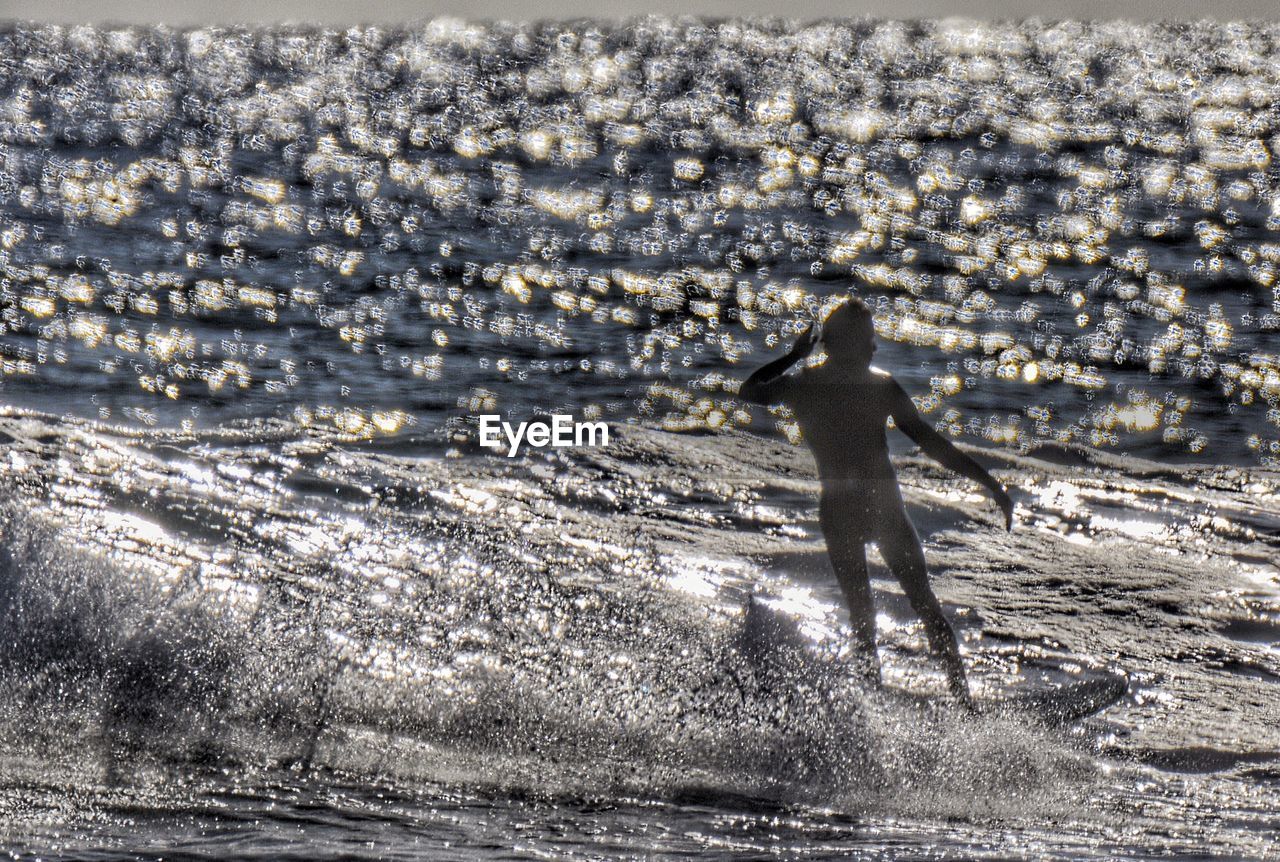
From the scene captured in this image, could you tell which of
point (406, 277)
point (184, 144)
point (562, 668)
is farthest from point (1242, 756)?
point (184, 144)

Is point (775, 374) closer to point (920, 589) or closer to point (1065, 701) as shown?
point (920, 589)

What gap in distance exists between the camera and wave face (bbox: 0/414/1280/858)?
5.25 m

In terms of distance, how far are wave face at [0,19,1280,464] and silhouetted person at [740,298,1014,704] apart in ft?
Result: 31.6

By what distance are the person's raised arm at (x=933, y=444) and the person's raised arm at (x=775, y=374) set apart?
489 millimetres

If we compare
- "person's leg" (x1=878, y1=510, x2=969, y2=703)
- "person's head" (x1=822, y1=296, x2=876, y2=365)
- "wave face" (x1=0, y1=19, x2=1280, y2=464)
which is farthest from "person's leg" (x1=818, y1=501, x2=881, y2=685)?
"wave face" (x1=0, y1=19, x2=1280, y2=464)

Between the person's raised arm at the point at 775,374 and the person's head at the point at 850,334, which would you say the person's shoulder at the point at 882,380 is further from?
the person's raised arm at the point at 775,374

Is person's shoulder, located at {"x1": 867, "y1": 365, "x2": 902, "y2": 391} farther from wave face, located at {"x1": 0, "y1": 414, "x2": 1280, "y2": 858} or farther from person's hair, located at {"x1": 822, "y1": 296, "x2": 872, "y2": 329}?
wave face, located at {"x1": 0, "y1": 414, "x2": 1280, "y2": 858}

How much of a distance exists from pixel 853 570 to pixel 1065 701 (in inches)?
58.0

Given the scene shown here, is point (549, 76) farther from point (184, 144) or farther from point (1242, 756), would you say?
point (1242, 756)

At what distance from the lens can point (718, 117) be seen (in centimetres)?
4397

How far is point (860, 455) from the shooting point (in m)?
6.70

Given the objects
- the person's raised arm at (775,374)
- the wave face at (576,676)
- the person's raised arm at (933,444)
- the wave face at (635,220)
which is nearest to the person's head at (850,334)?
the person's raised arm at (775,374)

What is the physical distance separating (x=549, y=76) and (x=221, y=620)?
152 feet

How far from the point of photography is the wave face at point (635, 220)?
19375mm
